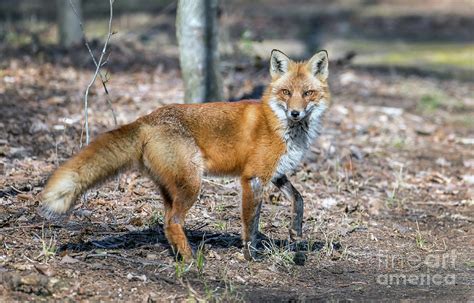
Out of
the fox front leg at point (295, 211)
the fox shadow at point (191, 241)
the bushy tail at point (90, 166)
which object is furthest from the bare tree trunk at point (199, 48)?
the bushy tail at point (90, 166)

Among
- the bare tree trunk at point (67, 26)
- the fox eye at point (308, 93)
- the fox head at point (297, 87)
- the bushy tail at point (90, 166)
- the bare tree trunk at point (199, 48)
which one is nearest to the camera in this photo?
the bushy tail at point (90, 166)

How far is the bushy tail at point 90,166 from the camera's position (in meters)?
5.61

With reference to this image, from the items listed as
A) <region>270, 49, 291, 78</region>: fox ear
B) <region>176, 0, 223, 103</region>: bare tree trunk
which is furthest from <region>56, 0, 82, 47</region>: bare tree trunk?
<region>270, 49, 291, 78</region>: fox ear

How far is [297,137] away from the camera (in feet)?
22.6

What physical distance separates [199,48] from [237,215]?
2.61m


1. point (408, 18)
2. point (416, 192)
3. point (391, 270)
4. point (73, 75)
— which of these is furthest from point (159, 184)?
point (408, 18)

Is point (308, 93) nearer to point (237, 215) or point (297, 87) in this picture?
point (297, 87)

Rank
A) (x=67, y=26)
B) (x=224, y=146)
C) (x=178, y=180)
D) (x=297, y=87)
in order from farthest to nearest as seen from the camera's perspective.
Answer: (x=67, y=26) → (x=297, y=87) → (x=224, y=146) → (x=178, y=180)

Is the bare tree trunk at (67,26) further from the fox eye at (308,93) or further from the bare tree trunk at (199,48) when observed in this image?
the fox eye at (308,93)

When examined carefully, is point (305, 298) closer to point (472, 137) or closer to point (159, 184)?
point (159, 184)

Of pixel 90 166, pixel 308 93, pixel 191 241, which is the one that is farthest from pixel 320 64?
pixel 90 166

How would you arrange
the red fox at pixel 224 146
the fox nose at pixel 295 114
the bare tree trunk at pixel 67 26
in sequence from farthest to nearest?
the bare tree trunk at pixel 67 26 < the fox nose at pixel 295 114 < the red fox at pixel 224 146

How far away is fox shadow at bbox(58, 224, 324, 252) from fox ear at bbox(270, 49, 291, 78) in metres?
1.68

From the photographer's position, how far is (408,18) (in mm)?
26156
